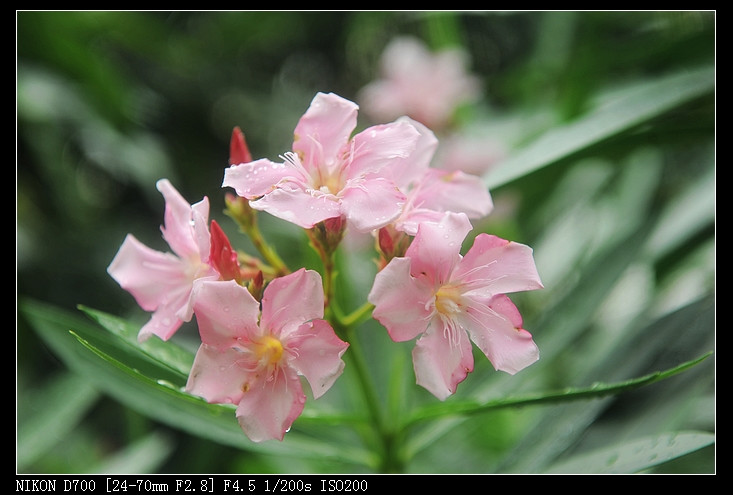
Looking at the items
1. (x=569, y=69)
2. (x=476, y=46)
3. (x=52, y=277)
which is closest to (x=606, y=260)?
(x=569, y=69)

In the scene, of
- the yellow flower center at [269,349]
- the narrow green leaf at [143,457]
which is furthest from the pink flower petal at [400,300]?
the narrow green leaf at [143,457]

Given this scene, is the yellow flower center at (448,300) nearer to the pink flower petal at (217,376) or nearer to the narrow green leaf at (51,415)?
the pink flower petal at (217,376)

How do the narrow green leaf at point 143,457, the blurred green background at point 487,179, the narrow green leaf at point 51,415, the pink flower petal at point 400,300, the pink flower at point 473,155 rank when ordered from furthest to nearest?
the pink flower at point 473,155 → the narrow green leaf at point 51,415 → the narrow green leaf at point 143,457 → the blurred green background at point 487,179 → the pink flower petal at point 400,300

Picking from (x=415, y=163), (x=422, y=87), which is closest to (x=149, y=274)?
(x=415, y=163)

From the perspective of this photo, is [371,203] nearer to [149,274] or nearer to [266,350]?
[266,350]

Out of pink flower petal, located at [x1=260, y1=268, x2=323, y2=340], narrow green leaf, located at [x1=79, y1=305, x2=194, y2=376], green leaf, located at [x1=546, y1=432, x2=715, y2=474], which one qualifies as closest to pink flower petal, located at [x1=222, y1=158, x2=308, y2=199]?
pink flower petal, located at [x1=260, y1=268, x2=323, y2=340]
